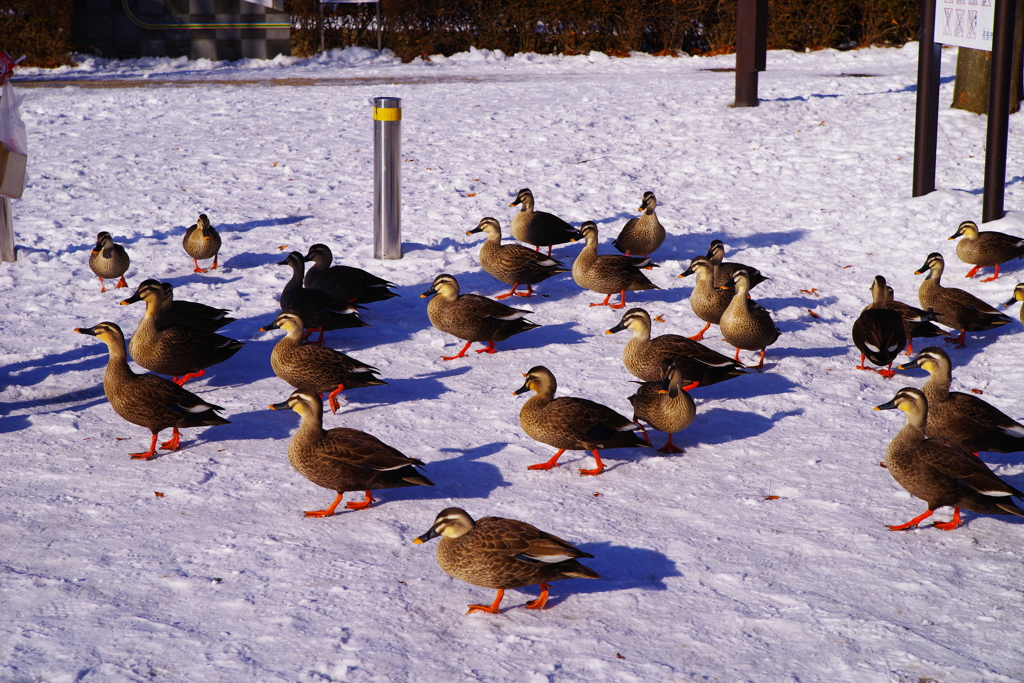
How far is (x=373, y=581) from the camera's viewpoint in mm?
4770

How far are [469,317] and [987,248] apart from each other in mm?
5524

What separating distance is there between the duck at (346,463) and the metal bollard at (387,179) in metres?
4.44

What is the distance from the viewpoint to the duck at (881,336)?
7480 millimetres

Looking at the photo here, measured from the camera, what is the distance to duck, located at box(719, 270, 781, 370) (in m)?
7.72

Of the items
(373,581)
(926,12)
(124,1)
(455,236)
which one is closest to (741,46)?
(926,12)

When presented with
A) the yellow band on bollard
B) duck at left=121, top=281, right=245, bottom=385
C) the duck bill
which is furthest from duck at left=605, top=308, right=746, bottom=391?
the yellow band on bollard

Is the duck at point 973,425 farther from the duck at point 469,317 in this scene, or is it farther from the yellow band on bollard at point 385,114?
the yellow band on bollard at point 385,114

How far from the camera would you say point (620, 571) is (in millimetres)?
4945

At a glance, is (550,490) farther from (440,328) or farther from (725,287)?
(725,287)

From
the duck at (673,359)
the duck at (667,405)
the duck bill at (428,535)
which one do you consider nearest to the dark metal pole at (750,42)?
the duck at (673,359)

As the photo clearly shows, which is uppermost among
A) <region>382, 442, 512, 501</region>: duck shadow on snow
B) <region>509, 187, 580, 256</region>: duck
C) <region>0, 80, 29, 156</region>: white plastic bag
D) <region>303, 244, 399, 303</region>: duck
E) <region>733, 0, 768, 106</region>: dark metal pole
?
<region>733, 0, 768, 106</region>: dark metal pole

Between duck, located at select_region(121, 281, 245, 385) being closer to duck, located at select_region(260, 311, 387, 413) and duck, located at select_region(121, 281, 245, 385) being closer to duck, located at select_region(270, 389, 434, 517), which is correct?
duck, located at select_region(260, 311, 387, 413)

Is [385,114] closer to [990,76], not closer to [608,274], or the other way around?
[608,274]

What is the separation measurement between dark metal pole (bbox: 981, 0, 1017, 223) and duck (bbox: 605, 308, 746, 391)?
5.19m
